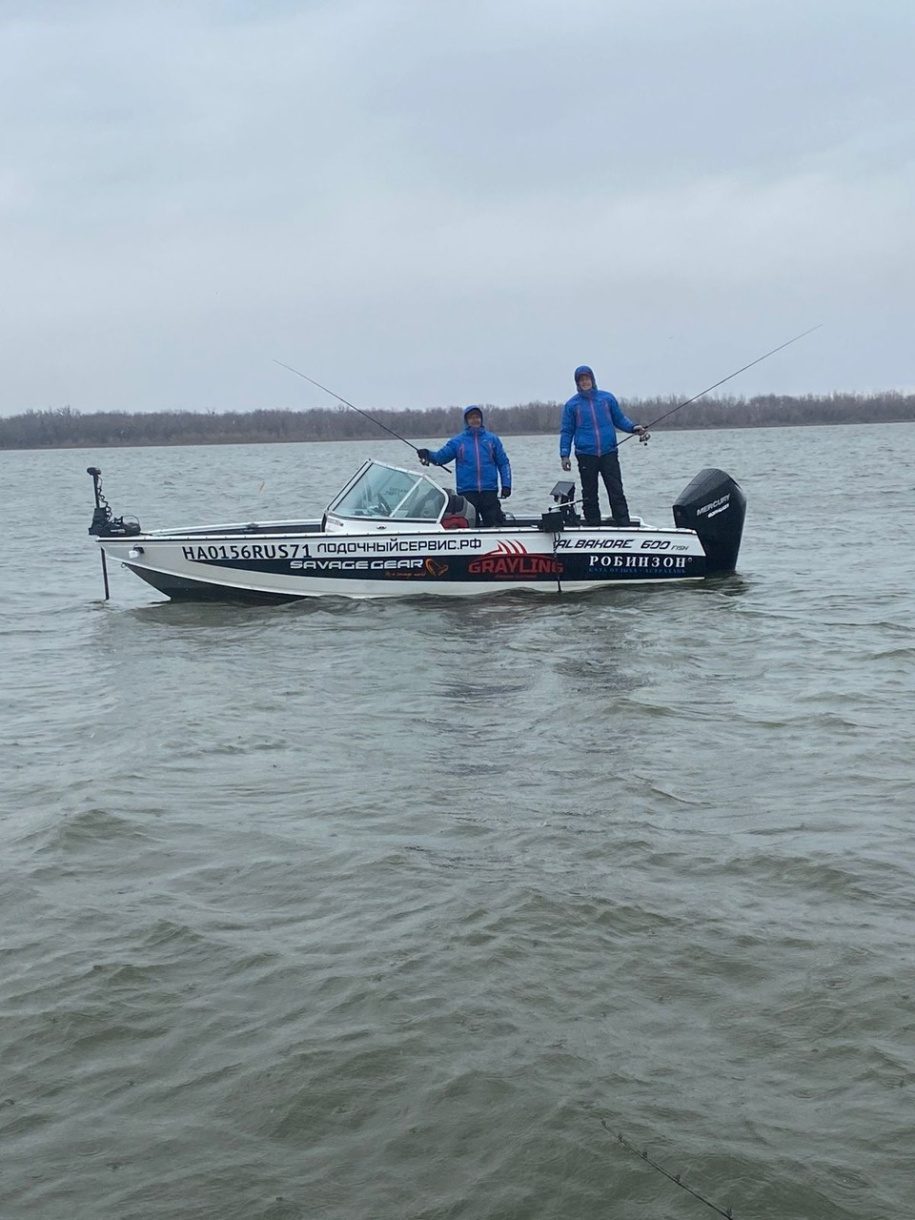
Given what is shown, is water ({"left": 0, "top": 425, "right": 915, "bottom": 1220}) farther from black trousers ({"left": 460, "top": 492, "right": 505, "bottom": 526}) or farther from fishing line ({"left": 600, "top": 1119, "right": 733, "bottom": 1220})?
black trousers ({"left": 460, "top": 492, "right": 505, "bottom": 526})

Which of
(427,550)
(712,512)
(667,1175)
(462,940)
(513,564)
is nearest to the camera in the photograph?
(667,1175)

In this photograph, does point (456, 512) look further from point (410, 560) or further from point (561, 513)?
point (561, 513)

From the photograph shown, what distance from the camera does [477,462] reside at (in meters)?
13.9

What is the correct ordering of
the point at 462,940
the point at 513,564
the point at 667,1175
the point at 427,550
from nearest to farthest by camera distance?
the point at 667,1175, the point at 462,940, the point at 427,550, the point at 513,564

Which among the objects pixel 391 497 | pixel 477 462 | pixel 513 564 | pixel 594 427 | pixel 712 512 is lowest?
pixel 513 564

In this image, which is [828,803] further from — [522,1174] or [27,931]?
[27,931]

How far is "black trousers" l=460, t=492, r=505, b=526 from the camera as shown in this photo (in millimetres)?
14078

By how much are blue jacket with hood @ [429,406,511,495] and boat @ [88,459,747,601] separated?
0.27 metres

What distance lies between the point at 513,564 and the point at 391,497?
160 cm

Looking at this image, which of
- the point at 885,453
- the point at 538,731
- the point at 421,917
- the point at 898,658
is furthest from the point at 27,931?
the point at 885,453

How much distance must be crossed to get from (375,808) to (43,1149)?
3115 mm

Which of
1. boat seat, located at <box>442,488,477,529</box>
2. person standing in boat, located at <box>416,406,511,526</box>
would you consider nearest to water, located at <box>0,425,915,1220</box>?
boat seat, located at <box>442,488,477,529</box>

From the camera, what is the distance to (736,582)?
15.1 m

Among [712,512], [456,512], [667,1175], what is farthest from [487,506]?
[667,1175]
